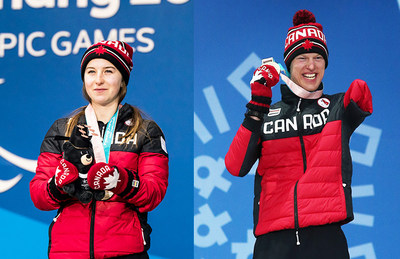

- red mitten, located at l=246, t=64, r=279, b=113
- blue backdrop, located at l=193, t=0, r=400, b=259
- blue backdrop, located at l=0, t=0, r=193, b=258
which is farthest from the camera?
blue backdrop, located at l=0, t=0, r=193, b=258

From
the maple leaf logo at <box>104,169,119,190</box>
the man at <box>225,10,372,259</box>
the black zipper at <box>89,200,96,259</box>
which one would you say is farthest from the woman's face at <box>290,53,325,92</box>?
the black zipper at <box>89,200,96,259</box>

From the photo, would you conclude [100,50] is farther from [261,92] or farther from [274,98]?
[274,98]

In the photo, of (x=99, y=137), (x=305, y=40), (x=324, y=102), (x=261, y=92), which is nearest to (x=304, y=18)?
(x=305, y=40)

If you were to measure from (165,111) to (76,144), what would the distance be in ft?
5.47

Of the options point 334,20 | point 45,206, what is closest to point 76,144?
point 45,206

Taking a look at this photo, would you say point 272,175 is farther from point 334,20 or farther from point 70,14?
point 70,14

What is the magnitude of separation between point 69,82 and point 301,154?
6.79ft

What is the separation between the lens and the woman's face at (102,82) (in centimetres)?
234

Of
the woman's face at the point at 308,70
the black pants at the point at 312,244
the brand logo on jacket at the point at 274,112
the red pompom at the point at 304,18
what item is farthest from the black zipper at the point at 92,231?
the red pompom at the point at 304,18

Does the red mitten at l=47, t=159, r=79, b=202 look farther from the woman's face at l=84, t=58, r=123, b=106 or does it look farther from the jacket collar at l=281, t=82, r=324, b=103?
the jacket collar at l=281, t=82, r=324, b=103

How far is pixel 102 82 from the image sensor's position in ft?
7.67

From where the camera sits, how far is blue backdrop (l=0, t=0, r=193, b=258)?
144 inches

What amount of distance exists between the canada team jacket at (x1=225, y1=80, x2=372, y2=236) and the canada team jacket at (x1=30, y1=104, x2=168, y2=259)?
0.34 metres

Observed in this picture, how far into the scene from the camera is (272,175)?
2.29 m
